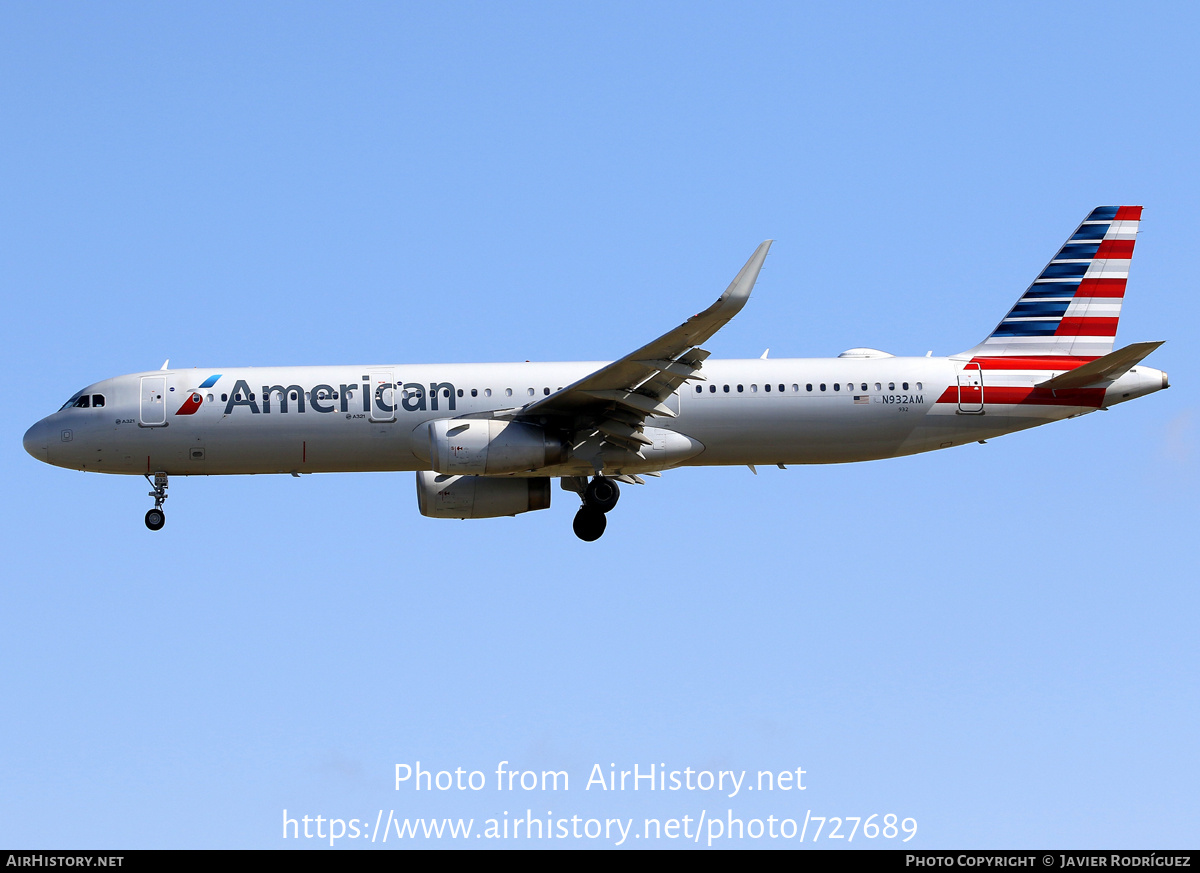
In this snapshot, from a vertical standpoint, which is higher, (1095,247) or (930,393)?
(1095,247)

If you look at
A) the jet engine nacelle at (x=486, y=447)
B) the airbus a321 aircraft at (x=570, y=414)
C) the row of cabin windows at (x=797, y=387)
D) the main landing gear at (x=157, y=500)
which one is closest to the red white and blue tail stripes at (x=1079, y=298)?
the airbus a321 aircraft at (x=570, y=414)

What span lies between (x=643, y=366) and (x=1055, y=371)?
9827 millimetres

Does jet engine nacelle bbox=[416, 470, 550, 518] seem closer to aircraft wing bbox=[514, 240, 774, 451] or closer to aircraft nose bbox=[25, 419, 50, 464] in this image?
aircraft wing bbox=[514, 240, 774, 451]

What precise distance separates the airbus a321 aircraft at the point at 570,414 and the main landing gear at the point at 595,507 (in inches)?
1.2

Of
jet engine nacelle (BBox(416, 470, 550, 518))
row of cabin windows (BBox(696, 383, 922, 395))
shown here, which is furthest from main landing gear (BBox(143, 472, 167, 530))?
row of cabin windows (BBox(696, 383, 922, 395))

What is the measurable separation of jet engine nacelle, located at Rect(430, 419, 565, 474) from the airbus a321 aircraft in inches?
11.6

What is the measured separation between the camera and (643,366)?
2722 cm

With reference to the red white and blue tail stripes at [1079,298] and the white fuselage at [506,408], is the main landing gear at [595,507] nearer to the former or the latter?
the white fuselage at [506,408]

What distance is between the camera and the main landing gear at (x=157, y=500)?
98.6 ft

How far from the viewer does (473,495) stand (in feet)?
102

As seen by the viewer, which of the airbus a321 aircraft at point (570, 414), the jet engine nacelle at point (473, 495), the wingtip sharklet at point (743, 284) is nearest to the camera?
the wingtip sharklet at point (743, 284)
